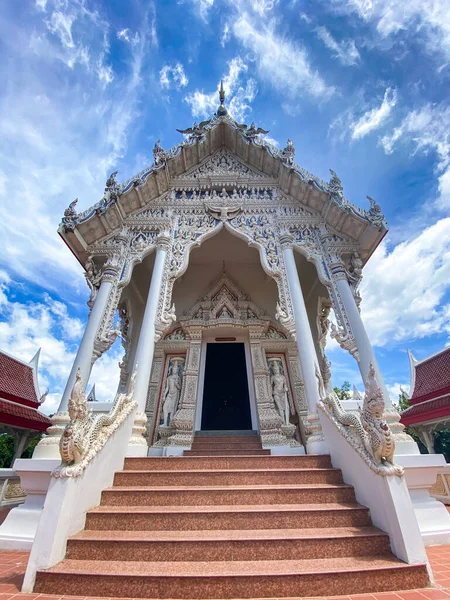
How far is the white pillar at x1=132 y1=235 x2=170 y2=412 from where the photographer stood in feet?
13.8

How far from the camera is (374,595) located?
1839 mm

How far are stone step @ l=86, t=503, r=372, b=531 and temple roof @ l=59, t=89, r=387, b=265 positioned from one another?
433 centimetres

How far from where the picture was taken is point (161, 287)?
5.16m

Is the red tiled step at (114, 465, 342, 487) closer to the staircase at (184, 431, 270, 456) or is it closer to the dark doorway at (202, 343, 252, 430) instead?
the staircase at (184, 431, 270, 456)

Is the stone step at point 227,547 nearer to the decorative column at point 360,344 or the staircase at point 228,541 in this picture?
the staircase at point 228,541

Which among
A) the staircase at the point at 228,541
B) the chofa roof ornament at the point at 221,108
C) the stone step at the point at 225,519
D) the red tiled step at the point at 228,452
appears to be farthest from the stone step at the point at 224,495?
the chofa roof ornament at the point at 221,108

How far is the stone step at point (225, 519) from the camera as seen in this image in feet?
7.98

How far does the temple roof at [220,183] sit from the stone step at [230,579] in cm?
465

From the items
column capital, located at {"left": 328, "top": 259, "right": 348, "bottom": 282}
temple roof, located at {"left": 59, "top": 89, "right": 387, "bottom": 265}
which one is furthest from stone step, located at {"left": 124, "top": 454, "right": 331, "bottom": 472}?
temple roof, located at {"left": 59, "top": 89, "right": 387, "bottom": 265}

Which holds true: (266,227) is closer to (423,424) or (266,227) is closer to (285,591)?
(285,591)

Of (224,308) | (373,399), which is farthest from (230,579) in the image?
(224,308)

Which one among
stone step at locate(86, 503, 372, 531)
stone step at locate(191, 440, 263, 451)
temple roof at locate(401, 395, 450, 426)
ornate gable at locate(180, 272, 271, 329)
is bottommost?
stone step at locate(86, 503, 372, 531)

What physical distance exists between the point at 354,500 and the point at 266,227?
460 centimetres

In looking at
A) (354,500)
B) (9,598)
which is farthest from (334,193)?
(9,598)
